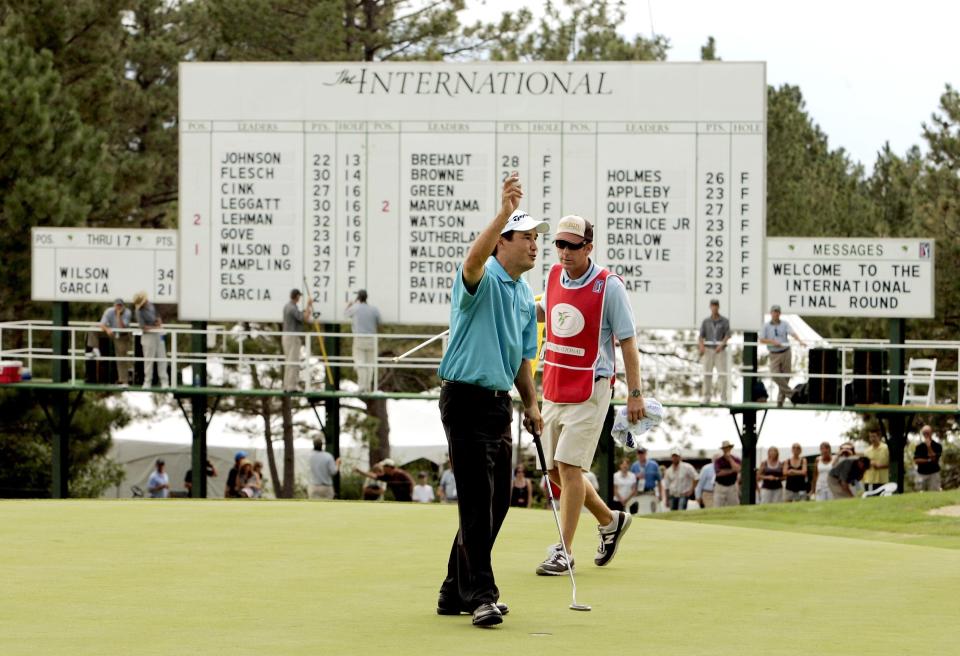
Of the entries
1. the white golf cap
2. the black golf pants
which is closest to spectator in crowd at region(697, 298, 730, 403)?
the white golf cap

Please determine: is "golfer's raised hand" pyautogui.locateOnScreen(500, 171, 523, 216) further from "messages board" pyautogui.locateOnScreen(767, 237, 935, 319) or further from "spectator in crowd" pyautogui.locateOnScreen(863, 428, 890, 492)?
"messages board" pyautogui.locateOnScreen(767, 237, 935, 319)

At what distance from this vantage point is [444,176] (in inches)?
1037

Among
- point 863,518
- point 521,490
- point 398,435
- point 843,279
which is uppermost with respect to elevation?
point 843,279

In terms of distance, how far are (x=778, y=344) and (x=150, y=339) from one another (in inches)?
391

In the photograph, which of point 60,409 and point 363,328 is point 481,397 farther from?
point 60,409

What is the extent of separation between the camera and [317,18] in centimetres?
3819

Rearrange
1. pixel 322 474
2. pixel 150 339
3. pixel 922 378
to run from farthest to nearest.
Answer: pixel 922 378
pixel 150 339
pixel 322 474

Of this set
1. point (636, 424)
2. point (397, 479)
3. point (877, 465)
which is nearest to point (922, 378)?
point (877, 465)

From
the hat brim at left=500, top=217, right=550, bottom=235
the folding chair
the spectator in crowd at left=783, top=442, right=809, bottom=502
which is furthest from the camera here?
the folding chair

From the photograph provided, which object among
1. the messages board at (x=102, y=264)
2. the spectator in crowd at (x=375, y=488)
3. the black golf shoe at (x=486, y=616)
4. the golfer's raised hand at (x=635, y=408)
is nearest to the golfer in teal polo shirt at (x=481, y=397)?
the black golf shoe at (x=486, y=616)

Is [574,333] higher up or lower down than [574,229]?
lower down

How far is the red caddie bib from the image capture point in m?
9.02

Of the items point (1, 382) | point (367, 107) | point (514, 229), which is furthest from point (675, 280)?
point (514, 229)

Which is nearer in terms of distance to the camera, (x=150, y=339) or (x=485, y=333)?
(x=485, y=333)
